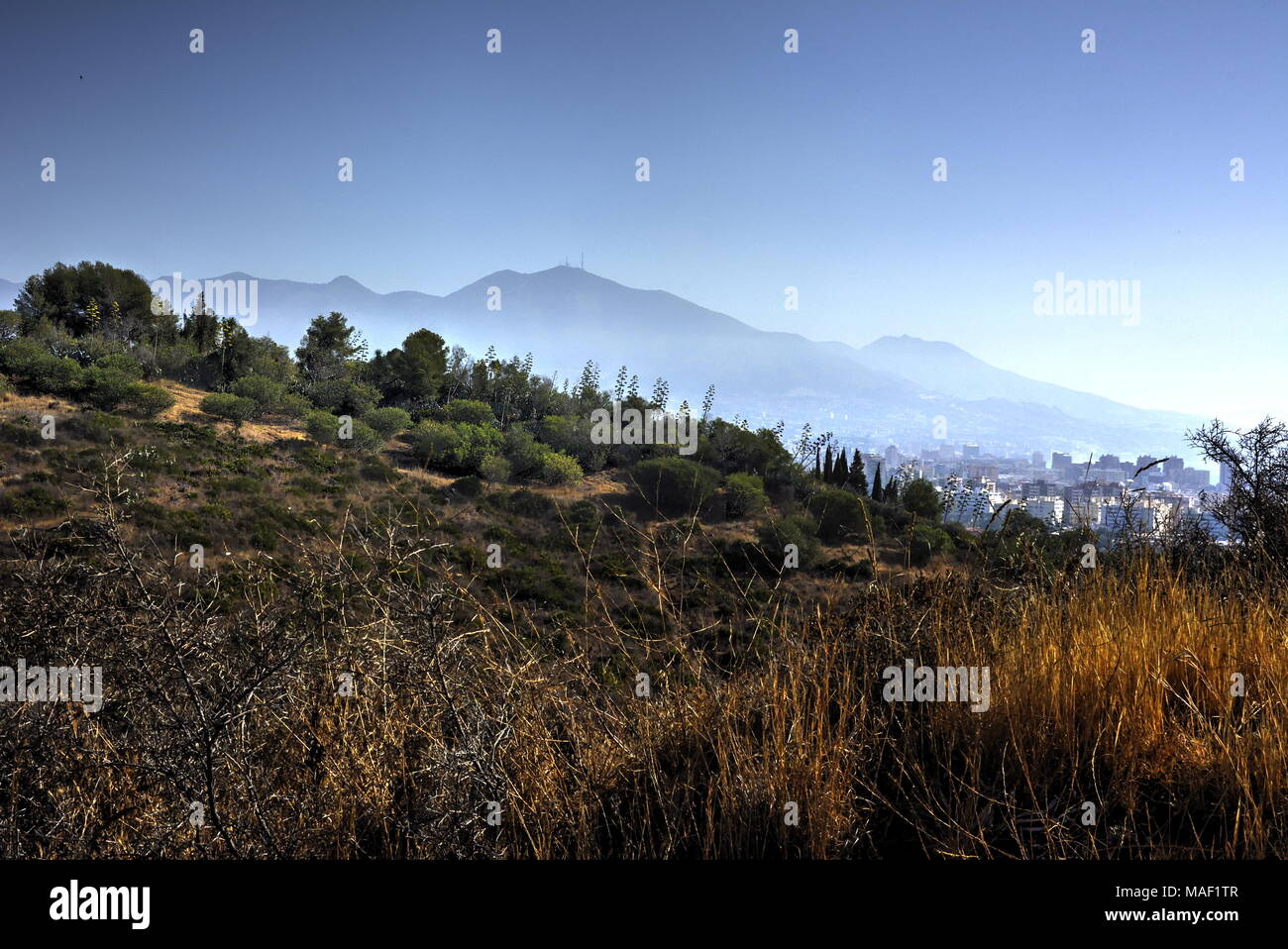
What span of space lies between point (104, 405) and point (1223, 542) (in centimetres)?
2096

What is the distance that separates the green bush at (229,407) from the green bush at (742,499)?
41.2 ft

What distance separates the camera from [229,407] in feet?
61.0

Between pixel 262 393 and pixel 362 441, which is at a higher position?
pixel 262 393

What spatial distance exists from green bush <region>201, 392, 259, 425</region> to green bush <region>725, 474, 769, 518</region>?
41.2 ft

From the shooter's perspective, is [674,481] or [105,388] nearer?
[105,388]

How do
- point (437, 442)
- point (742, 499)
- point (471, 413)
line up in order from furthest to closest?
1. point (471, 413)
2. point (437, 442)
3. point (742, 499)

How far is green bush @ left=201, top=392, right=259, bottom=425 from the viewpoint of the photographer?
18.5 meters

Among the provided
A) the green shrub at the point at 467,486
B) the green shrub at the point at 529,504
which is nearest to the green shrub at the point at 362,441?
the green shrub at the point at 467,486

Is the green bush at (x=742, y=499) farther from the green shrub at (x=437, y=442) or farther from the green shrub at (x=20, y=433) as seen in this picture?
the green shrub at (x=20, y=433)

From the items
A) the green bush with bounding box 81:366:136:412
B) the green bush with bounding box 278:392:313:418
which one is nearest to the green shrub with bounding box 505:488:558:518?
the green bush with bounding box 278:392:313:418

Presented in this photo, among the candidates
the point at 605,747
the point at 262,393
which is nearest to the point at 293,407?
the point at 262,393

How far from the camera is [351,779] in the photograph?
2.10m

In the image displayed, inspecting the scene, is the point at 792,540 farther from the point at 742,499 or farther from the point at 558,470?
the point at 558,470

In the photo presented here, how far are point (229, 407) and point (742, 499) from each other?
43.9 feet
